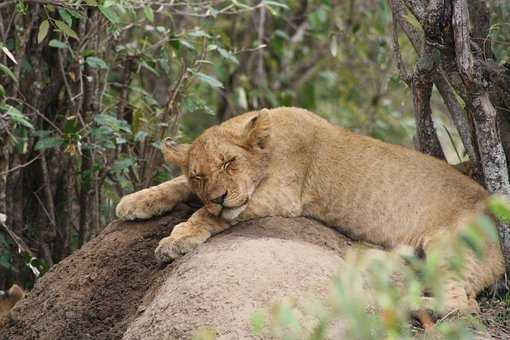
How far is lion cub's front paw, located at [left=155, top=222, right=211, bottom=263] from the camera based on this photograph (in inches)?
196

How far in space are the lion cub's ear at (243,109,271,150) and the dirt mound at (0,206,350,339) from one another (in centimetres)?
46

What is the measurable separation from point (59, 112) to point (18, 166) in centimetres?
61

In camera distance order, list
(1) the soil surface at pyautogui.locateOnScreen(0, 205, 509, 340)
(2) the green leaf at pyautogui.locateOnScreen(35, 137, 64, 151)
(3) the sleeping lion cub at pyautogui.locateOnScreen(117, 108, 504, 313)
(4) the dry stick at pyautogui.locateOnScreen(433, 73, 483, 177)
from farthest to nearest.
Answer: (2) the green leaf at pyautogui.locateOnScreen(35, 137, 64, 151) < (4) the dry stick at pyautogui.locateOnScreen(433, 73, 483, 177) < (3) the sleeping lion cub at pyautogui.locateOnScreen(117, 108, 504, 313) < (1) the soil surface at pyautogui.locateOnScreen(0, 205, 509, 340)

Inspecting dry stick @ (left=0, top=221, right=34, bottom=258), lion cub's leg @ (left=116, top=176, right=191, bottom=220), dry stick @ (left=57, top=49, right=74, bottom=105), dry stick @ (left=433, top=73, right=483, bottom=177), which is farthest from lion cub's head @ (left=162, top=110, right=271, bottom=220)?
dry stick @ (left=0, top=221, right=34, bottom=258)

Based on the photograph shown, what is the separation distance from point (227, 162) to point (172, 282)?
92 cm

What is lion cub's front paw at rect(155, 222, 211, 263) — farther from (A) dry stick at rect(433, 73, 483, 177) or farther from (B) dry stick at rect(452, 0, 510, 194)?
(A) dry stick at rect(433, 73, 483, 177)

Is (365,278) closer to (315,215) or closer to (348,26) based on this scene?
(315,215)

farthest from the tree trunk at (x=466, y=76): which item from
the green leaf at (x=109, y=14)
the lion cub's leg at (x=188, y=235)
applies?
the green leaf at (x=109, y=14)

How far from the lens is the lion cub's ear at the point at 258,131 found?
17.8 feet

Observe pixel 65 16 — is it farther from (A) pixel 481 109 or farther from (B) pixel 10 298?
(A) pixel 481 109

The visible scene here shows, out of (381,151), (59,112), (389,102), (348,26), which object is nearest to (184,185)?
(381,151)

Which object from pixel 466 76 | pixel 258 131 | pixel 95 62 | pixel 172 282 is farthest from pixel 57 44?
pixel 466 76

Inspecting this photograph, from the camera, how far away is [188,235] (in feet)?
16.4

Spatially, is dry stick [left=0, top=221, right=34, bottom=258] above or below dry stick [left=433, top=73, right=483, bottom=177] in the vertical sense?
below
